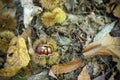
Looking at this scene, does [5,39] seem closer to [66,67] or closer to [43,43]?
[43,43]

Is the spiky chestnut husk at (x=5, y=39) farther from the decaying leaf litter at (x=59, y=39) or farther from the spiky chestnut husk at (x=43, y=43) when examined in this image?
the spiky chestnut husk at (x=43, y=43)

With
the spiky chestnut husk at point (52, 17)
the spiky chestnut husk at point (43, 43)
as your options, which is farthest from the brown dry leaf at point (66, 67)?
the spiky chestnut husk at point (52, 17)

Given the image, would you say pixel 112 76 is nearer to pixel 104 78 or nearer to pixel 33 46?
pixel 104 78

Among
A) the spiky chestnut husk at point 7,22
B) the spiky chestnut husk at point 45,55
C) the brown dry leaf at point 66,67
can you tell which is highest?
the spiky chestnut husk at point 7,22

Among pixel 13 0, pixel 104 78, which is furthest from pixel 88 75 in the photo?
pixel 13 0

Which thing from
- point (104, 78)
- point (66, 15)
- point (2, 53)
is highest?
point (66, 15)

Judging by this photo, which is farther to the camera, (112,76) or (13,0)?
(13,0)

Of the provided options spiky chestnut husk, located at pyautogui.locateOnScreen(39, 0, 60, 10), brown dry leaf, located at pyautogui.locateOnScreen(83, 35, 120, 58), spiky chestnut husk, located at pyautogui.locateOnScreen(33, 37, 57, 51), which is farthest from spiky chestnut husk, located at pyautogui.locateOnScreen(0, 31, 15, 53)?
brown dry leaf, located at pyautogui.locateOnScreen(83, 35, 120, 58)
